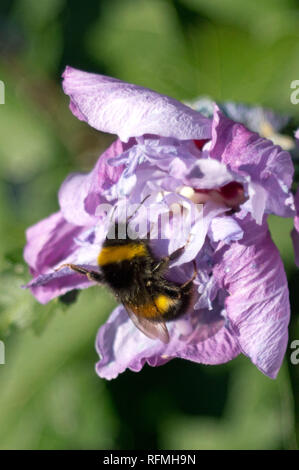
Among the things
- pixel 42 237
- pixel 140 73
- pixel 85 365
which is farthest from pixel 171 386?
pixel 140 73

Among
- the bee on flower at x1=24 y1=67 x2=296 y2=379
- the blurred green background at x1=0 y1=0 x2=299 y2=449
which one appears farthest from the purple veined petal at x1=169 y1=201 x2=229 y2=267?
the blurred green background at x1=0 y1=0 x2=299 y2=449

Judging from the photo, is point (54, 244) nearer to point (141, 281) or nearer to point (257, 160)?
point (141, 281)

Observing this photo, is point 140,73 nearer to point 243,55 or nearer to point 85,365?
point 243,55

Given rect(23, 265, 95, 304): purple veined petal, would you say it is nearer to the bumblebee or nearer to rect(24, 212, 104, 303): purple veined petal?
rect(24, 212, 104, 303): purple veined petal

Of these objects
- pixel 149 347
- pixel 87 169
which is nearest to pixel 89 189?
pixel 149 347

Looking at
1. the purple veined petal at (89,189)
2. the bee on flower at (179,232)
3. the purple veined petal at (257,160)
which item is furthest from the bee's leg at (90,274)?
the purple veined petal at (257,160)

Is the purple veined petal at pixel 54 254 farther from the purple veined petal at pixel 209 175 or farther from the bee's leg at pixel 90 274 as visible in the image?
the purple veined petal at pixel 209 175
